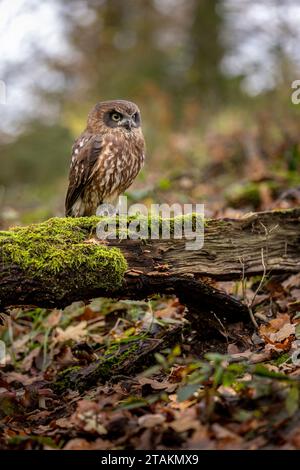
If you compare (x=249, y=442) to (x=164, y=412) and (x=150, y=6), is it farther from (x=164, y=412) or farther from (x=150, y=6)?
(x=150, y=6)

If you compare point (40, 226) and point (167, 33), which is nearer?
point (40, 226)

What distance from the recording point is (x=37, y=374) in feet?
16.8

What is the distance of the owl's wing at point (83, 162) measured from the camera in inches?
227

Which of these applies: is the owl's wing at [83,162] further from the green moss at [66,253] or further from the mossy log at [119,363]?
the mossy log at [119,363]

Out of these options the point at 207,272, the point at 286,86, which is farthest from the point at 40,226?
the point at 286,86

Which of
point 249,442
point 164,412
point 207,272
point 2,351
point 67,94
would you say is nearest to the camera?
point 249,442

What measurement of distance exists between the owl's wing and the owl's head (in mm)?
169

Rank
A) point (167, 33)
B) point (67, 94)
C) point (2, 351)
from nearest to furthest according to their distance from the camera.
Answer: point (2, 351) < point (67, 94) < point (167, 33)

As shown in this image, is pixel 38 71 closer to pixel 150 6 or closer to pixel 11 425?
pixel 150 6

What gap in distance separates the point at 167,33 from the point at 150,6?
1.54 m

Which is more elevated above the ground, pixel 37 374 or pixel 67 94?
pixel 67 94

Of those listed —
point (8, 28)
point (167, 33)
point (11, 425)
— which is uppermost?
point (167, 33)

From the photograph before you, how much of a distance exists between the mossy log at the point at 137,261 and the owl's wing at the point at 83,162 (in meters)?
1.61
